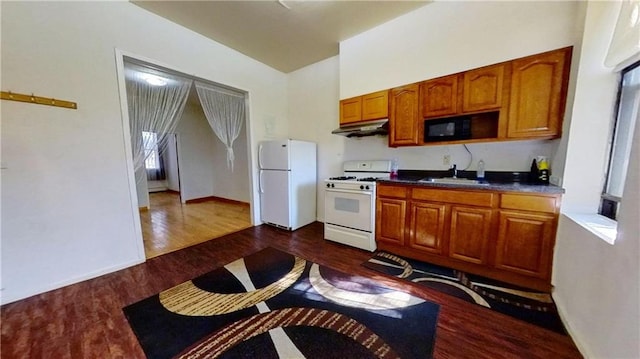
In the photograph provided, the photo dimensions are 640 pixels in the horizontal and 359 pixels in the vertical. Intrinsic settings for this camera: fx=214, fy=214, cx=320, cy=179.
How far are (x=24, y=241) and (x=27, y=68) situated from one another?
150 cm

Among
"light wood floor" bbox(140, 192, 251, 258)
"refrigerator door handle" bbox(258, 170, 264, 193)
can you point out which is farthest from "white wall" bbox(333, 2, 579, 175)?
"light wood floor" bbox(140, 192, 251, 258)

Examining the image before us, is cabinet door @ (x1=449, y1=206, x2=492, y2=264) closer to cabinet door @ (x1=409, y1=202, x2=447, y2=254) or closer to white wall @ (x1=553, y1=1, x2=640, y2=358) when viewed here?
cabinet door @ (x1=409, y1=202, x2=447, y2=254)

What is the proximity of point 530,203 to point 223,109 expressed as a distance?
4092mm

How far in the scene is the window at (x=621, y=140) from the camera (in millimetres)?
1486

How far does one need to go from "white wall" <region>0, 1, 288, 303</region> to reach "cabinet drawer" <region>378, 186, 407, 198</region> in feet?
9.60

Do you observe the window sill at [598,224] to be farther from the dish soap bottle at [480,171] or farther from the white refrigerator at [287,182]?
the white refrigerator at [287,182]

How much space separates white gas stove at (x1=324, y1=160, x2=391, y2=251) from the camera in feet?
8.91

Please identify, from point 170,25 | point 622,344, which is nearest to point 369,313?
point 622,344

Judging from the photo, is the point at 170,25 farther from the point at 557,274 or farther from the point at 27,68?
the point at 557,274

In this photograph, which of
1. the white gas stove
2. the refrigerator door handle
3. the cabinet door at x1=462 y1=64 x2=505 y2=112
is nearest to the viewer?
the cabinet door at x1=462 y1=64 x2=505 y2=112

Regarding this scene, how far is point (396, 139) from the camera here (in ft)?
9.05

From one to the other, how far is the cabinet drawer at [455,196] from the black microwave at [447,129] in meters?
0.67

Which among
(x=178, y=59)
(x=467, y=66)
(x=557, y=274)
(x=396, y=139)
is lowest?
(x=557, y=274)

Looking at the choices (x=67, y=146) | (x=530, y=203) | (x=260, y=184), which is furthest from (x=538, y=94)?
(x=67, y=146)
